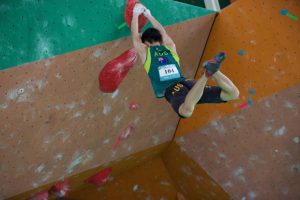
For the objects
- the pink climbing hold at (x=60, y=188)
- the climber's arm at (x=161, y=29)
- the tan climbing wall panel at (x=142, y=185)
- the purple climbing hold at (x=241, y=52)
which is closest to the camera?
the climber's arm at (x=161, y=29)

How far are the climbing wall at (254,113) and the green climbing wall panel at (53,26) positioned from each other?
0.78 m

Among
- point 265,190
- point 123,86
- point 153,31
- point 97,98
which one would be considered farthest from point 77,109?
point 265,190

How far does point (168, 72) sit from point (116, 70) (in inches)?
17.8

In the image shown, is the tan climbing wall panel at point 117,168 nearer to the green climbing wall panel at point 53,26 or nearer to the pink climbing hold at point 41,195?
the pink climbing hold at point 41,195

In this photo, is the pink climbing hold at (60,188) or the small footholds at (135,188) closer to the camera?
the pink climbing hold at (60,188)

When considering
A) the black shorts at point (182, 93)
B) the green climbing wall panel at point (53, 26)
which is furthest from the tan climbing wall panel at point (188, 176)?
the green climbing wall panel at point (53, 26)

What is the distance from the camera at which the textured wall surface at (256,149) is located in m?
3.27

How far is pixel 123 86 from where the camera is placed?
10.2 feet

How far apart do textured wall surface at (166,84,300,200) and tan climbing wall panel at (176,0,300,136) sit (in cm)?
13

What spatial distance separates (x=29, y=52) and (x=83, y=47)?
0.36 m

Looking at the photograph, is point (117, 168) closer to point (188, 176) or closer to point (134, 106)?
point (188, 176)

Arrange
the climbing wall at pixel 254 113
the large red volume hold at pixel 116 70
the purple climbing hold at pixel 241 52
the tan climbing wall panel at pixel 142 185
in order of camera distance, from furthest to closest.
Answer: the tan climbing wall panel at pixel 142 185 < the purple climbing hold at pixel 241 52 < the climbing wall at pixel 254 113 < the large red volume hold at pixel 116 70

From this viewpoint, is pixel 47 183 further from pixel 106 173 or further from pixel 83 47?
pixel 83 47

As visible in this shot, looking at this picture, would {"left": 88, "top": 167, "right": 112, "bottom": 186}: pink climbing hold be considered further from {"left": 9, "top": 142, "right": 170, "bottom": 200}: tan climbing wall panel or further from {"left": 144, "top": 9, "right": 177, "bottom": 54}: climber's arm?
{"left": 144, "top": 9, "right": 177, "bottom": 54}: climber's arm
